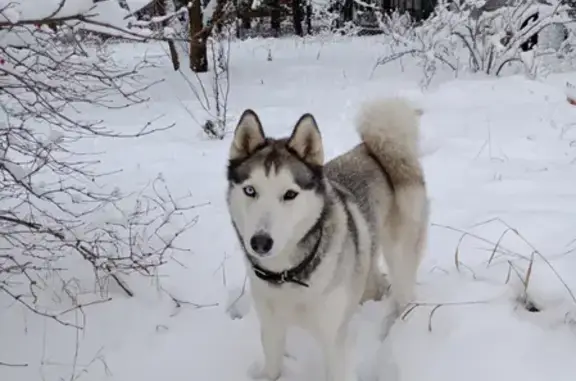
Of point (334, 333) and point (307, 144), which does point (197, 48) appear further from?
point (334, 333)

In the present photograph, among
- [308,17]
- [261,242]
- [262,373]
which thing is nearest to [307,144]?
[261,242]

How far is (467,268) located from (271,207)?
160cm

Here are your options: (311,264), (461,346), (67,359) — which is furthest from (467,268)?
(67,359)

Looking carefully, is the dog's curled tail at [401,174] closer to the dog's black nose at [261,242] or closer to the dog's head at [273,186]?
the dog's head at [273,186]

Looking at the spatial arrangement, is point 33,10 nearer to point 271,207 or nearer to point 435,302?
point 271,207

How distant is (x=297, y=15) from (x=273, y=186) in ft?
65.0

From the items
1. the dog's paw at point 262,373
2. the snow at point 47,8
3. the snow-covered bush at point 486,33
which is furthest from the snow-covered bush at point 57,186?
the snow-covered bush at point 486,33

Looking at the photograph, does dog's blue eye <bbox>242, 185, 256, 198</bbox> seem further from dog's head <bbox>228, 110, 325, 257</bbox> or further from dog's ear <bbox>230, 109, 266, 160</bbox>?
dog's ear <bbox>230, 109, 266, 160</bbox>

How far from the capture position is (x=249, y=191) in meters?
2.64

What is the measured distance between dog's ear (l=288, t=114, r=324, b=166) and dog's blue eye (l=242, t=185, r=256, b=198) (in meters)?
0.29

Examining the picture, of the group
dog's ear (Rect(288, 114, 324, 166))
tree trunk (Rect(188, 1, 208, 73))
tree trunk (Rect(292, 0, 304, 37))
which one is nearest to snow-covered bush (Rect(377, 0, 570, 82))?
tree trunk (Rect(188, 1, 208, 73))

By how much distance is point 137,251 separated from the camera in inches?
151

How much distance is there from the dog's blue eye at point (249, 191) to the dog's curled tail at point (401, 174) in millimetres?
1104

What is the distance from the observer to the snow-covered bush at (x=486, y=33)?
8812 millimetres
